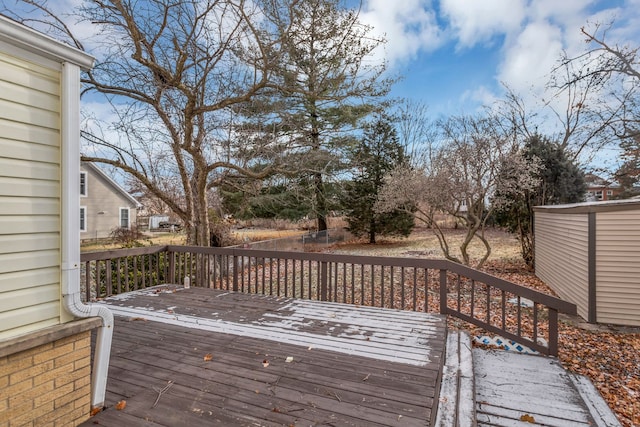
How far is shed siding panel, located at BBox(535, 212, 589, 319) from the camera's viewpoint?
6043mm

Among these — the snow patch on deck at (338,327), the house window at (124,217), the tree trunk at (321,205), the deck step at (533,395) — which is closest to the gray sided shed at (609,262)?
the deck step at (533,395)

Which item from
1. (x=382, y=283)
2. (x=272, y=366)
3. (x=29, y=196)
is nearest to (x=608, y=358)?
(x=382, y=283)

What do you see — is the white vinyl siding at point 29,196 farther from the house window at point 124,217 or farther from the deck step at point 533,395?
the house window at point 124,217

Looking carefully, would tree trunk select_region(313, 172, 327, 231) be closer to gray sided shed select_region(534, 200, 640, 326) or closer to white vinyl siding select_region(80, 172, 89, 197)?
gray sided shed select_region(534, 200, 640, 326)

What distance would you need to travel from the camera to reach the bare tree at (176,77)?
589 centimetres

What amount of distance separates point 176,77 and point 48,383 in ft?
19.2

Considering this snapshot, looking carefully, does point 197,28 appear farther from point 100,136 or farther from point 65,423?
point 65,423

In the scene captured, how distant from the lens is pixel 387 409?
6.84ft

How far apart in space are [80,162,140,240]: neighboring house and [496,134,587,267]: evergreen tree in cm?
1840

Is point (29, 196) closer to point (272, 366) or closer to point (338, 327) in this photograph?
point (272, 366)

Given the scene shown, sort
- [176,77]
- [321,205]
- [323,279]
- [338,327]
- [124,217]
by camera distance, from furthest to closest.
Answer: [124,217], [321,205], [176,77], [323,279], [338,327]

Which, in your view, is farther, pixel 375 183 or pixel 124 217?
pixel 124 217

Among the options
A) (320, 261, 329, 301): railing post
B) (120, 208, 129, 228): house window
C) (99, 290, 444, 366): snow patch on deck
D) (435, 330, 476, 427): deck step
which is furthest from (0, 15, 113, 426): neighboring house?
(120, 208, 129, 228): house window

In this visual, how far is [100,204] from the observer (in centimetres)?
1808
